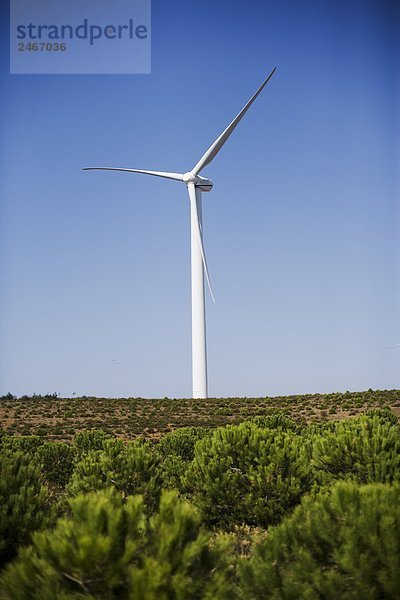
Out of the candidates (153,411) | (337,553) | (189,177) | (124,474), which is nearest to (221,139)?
(189,177)

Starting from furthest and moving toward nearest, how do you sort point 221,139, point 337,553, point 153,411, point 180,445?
point 153,411 < point 221,139 < point 180,445 < point 337,553

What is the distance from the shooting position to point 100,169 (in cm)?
6556

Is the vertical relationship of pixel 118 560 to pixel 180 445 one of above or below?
above

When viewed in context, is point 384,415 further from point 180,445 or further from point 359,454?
point 359,454

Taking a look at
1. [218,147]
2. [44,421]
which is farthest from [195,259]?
[44,421]

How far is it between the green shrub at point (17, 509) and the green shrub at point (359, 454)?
24.7 feet

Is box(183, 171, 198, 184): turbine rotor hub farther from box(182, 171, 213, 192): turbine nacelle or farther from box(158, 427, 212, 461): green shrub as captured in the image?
box(158, 427, 212, 461): green shrub

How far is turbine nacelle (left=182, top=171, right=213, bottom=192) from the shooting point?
203 feet

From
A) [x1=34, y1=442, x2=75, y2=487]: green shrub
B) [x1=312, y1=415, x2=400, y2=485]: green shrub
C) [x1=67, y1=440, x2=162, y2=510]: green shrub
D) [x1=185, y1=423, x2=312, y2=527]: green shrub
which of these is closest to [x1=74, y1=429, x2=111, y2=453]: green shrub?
[x1=34, y1=442, x2=75, y2=487]: green shrub

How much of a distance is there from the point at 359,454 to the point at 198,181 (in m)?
48.1

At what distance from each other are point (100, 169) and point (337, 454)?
2052 inches

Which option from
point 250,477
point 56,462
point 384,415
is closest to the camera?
point 250,477

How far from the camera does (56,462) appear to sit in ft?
88.0

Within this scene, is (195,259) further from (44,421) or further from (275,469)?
(275,469)
